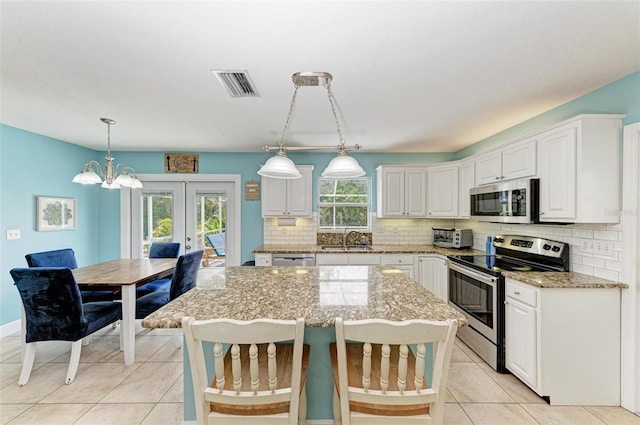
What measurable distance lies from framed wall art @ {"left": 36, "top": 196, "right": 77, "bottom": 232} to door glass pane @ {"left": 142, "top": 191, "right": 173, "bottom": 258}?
0.90 metres

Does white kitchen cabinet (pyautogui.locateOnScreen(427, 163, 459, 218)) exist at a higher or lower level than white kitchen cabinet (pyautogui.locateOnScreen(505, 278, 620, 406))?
higher

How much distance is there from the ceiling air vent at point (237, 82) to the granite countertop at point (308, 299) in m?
1.52

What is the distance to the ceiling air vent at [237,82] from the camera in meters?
2.08

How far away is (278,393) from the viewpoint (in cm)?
117

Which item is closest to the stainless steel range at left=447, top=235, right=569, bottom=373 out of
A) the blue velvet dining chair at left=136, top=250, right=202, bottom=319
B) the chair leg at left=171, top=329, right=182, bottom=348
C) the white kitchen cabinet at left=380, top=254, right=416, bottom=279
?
the white kitchen cabinet at left=380, top=254, right=416, bottom=279

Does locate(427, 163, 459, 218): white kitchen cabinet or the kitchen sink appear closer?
locate(427, 163, 459, 218): white kitchen cabinet

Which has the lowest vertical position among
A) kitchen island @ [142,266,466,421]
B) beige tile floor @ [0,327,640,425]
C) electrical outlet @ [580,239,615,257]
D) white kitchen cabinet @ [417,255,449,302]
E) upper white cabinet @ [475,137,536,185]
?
beige tile floor @ [0,327,640,425]

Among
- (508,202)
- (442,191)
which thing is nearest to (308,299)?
(508,202)

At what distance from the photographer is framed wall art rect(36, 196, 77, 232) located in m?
3.75

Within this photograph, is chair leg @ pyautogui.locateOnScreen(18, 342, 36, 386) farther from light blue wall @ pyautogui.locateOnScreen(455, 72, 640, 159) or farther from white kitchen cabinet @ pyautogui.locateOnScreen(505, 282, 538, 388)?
light blue wall @ pyautogui.locateOnScreen(455, 72, 640, 159)

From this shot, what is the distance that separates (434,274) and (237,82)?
10.9 ft

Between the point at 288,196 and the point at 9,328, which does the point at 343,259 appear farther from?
the point at 9,328

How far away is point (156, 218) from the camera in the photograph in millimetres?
4750

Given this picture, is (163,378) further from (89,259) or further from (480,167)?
(480,167)
